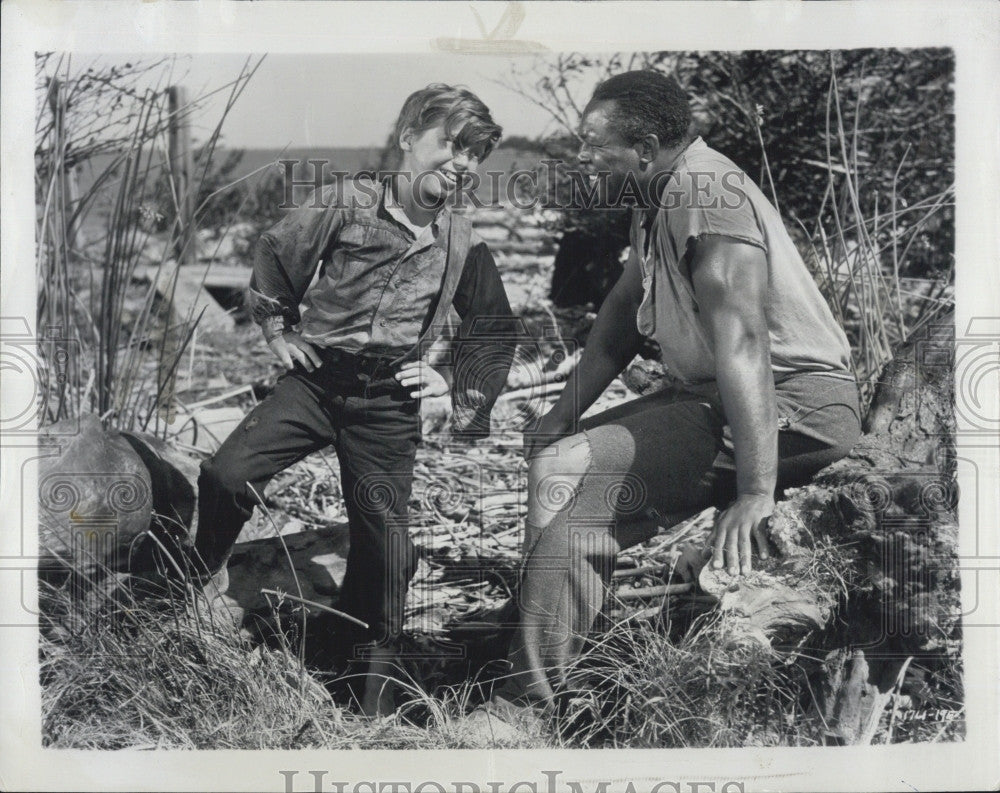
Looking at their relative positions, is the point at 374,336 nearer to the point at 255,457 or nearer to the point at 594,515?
the point at 255,457

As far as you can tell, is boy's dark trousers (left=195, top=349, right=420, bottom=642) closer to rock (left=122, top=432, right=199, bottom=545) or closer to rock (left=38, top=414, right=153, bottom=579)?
rock (left=122, top=432, right=199, bottom=545)

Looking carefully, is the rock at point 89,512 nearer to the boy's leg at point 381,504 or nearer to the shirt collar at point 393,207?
the boy's leg at point 381,504

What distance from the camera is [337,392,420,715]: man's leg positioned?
10.3 feet

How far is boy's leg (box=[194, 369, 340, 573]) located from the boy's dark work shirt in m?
0.18

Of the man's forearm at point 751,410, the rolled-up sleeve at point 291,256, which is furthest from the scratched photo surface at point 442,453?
the man's forearm at point 751,410

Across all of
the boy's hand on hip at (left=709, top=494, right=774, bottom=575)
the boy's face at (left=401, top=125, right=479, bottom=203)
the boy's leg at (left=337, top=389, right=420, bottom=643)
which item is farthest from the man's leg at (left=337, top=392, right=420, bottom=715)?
the boy's hand on hip at (left=709, top=494, right=774, bottom=575)

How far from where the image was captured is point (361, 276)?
3115 millimetres

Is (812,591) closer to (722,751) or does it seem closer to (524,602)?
(722,751)

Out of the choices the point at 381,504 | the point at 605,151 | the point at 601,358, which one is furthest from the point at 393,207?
the point at 381,504

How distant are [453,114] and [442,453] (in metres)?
0.99

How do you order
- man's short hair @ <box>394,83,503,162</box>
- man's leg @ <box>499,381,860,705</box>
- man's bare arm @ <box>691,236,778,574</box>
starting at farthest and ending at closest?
man's short hair @ <box>394,83,503,162</box>, man's leg @ <box>499,381,860,705</box>, man's bare arm @ <box>691,236,778,574</box>

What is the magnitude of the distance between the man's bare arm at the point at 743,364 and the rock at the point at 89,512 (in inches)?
66.2

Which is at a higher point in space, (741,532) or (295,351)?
(295,351)

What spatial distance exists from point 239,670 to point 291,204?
135 cm
